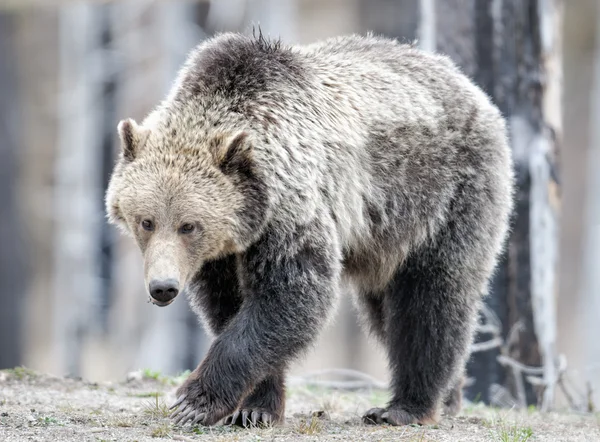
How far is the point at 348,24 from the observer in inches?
804

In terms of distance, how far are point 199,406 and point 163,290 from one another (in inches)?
29.6

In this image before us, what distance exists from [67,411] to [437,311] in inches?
99.8

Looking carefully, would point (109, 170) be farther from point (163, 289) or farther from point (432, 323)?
point (163, 289)

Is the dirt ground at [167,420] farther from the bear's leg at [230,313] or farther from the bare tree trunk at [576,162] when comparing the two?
the bare tree trunk at [576,162]

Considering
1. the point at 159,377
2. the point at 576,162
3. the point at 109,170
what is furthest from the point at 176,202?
the point at 576,162

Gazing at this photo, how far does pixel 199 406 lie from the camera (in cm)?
644

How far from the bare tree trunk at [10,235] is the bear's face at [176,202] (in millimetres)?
14314


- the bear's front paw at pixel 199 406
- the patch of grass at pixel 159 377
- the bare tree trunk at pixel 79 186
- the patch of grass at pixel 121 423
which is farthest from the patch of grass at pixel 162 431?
the bare tree trunk at pixel 79 186

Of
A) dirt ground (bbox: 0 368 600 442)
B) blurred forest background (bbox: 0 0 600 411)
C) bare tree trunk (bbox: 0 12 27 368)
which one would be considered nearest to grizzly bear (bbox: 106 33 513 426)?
dirt ground (bbox: 0 368 600 442)

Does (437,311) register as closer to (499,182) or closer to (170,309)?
(499,182)

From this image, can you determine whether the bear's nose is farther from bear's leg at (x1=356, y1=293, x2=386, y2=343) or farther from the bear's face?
bear's leg at (x1=356, y1=293, x2=386, y2=343)

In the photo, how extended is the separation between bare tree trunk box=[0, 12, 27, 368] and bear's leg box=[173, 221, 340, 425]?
47.5 feet

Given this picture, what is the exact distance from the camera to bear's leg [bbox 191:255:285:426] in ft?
22.6

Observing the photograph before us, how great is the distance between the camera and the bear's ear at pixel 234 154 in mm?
6578
